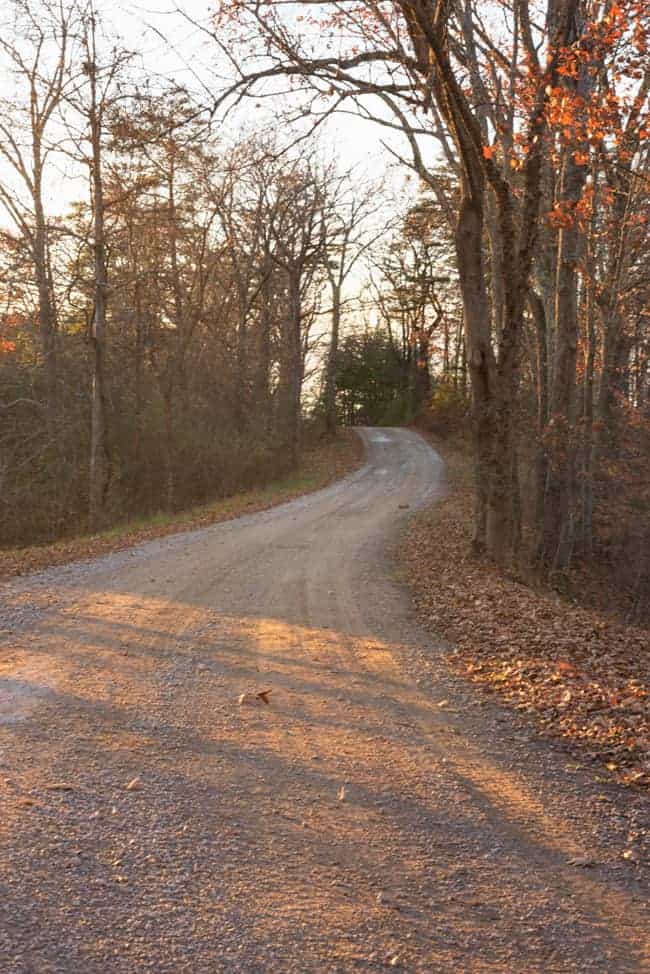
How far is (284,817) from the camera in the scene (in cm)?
410

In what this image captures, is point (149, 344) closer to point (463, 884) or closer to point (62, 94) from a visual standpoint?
point (62, 94)

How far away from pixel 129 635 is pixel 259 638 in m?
1.17

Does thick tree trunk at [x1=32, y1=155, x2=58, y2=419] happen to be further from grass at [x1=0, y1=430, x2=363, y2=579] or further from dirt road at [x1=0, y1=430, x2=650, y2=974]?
dirt road at [x1=0, y1=430, x2=650, y2=974]

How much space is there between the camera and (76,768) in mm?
4598

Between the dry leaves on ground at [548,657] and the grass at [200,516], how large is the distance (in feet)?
17.1

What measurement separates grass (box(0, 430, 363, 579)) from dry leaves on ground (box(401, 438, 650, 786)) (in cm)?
522

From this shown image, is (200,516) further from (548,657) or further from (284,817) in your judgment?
(284,817)

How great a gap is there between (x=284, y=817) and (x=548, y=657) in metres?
3.83

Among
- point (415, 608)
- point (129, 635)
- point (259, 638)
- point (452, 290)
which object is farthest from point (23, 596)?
point (452, 290)

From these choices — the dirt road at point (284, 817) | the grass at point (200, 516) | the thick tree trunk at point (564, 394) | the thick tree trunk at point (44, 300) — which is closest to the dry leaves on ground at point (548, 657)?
the dirt road at point (284, 817)

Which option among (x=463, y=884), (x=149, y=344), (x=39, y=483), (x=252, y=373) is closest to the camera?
(x=463, y=884)

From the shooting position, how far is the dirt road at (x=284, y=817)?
308 centimetres

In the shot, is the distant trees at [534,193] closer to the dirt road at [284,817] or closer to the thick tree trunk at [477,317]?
the thick tree trunk at [477,317]

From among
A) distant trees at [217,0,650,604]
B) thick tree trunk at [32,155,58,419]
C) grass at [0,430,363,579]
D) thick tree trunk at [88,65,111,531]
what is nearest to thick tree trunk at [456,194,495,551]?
distant trees at [217,0,650,604]
